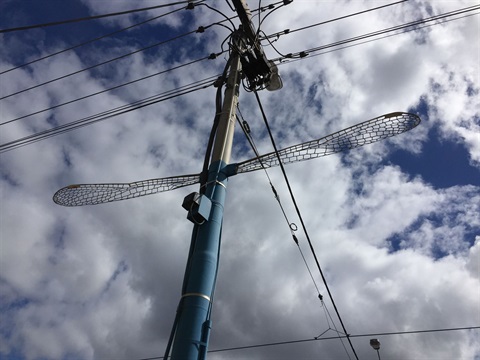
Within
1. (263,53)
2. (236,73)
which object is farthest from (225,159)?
(263,53)

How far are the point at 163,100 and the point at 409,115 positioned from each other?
5640mm

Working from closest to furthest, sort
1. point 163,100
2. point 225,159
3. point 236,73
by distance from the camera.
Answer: point 225,159, point 236,73, point 163,100

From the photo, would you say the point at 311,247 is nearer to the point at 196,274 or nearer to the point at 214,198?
the point at 214,198

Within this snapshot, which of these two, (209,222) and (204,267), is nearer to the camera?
(204,267)

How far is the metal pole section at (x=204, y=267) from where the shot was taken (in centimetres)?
487

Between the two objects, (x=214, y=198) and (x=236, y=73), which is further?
(x=236, y=73)

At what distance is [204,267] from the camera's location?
5.43 meters

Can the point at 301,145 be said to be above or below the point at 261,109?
below

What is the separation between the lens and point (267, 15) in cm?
866

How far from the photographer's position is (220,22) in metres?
8.66

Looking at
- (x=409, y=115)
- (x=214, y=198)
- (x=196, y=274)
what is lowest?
(x=196, y=274)

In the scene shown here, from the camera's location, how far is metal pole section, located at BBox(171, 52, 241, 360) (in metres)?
4.87

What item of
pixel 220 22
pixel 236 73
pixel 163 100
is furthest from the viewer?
pixel 163 100

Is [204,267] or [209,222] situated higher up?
[209,222]
